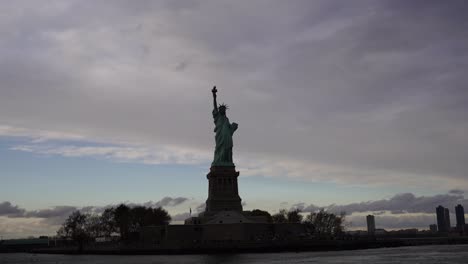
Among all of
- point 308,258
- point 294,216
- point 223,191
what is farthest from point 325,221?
point 308,258

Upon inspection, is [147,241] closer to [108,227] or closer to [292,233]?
[292,233]

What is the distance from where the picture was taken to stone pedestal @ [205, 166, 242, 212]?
95.6m

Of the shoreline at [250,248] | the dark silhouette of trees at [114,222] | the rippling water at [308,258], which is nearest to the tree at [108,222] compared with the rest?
the dark silhouette of trees at [114,222]

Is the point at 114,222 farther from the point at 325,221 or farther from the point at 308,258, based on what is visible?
the point at 308,258

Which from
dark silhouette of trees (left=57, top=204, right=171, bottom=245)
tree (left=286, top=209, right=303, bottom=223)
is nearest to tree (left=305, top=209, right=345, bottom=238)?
tree (left=286, top=209, right=303, bottom=223)

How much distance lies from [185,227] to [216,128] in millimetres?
19555

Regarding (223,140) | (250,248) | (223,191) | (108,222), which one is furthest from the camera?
(108,222)

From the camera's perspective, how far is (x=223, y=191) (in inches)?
3821

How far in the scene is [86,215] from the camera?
132500 mm

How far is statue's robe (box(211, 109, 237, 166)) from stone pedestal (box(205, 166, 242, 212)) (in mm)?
1593

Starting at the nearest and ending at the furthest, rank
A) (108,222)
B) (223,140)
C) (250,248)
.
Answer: (250,248) < (223,140) < (108,222)

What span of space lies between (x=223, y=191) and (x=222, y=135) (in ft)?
33.2

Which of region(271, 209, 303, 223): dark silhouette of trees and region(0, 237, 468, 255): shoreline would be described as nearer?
region(0, 237, 468, 255): shoreline

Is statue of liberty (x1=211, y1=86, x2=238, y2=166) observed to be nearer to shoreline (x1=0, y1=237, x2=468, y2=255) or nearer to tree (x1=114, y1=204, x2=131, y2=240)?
shoreline (x1=0, y1=237, x2=468, y2=255)
